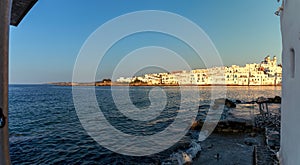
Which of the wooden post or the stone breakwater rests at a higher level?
the wooden post

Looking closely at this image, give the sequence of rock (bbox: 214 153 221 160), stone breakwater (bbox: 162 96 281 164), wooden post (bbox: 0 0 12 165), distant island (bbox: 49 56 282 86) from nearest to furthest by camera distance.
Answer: wooden post (bbox: 0 0 12 165) → stone breakwater (bbox: 162 96 281 164) → rock (bbox: 214 153 221 160) → distant island (bbox: 49 56 282 86)

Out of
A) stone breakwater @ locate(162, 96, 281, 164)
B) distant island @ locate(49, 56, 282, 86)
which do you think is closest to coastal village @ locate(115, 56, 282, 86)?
distant island @ locate(49, 56, 282, 86)

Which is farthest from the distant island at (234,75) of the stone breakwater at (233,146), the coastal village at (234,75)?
the stone breakwater at (233,146)

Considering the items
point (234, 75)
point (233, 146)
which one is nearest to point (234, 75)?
point (234, 75)

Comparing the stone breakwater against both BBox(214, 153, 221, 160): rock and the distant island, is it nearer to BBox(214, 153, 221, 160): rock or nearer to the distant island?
BBox(214, 153, 221, 160): rock

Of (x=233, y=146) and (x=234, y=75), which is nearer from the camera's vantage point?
(x=233, y=146)

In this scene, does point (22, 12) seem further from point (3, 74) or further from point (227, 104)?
point (227, 104)

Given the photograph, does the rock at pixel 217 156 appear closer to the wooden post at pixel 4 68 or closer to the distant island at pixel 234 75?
the wooden post at pixel 4 68

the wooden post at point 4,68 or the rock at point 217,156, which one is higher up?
the wooden post at point 4,68

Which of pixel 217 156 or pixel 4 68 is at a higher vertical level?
pixel 4 68

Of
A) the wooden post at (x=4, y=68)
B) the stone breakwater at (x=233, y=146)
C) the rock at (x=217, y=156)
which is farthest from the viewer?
the rock at (x=217, y=156)

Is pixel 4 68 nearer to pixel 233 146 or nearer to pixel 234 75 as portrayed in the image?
pixel 233 146

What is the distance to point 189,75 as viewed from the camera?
414 ft

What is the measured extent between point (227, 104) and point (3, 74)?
132 feet
